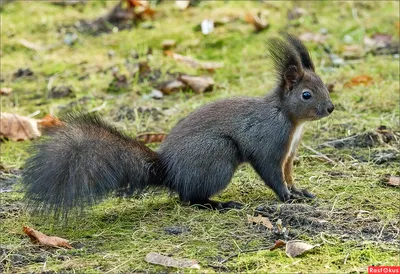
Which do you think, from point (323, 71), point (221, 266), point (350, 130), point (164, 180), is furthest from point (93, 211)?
point (323, 71)

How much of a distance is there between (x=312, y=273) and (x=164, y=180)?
3.81ft

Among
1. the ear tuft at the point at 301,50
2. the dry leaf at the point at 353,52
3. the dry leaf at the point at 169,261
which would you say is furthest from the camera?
the dry leaf at the point at 353,52

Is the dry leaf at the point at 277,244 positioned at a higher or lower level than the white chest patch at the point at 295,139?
lower

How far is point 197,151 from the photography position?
3693 millimetres

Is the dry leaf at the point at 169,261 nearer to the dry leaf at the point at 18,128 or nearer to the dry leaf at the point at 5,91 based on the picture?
the dry leaf at the point at 18,128

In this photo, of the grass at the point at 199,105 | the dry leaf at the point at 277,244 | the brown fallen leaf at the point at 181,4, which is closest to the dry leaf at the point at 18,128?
the grass at the point at 199,105

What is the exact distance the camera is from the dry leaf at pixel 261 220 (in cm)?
332

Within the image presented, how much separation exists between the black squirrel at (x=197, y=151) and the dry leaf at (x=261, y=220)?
0.98ft

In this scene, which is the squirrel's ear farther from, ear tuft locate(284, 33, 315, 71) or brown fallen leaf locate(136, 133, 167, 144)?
brown fallen leaf locate(136, 133, 167, 144)

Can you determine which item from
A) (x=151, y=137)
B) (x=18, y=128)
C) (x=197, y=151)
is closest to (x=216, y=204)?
(x=197, y=151)

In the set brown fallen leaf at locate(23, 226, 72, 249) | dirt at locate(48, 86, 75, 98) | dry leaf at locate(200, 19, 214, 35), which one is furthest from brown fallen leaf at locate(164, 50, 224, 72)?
brown fallen leaf at locate(23, 226, 72, 249)

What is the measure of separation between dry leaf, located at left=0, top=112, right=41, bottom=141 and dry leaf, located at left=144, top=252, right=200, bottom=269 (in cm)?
244

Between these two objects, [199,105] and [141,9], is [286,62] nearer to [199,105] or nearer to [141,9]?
[199,105]

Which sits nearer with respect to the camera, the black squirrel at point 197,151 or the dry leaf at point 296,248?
the dry leaf at point 296,248
